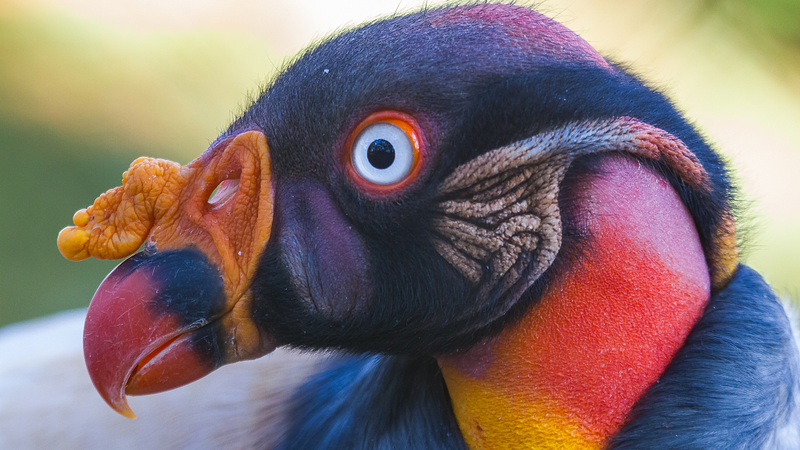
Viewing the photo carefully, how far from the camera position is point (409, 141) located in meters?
1.31

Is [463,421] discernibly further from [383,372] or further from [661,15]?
[661,15]

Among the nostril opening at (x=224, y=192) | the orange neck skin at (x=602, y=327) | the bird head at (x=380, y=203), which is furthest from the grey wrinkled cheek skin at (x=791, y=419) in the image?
the nostril opening at (x=224, y=192)

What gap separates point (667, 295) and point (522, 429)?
1.23ft

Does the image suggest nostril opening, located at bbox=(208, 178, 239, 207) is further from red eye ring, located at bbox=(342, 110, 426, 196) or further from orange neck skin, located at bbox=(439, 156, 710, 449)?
orange neck skin, located at bbox=(439, 156, 710, 449)

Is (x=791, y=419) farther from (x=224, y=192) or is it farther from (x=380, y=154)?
(x=224, y=192)

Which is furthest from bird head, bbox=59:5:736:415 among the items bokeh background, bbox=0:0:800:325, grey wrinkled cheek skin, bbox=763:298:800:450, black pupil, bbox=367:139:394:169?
bokeh background, bbox=0:0:800:325

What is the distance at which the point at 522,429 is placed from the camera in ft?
4.56

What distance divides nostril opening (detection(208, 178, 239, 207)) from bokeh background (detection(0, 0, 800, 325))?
3842mm

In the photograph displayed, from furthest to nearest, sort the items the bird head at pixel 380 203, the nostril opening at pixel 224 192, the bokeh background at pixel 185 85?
the bokeh background at pixel 185 85 → the nostril opening at pixel 224 192 → the bird head at pixel 380 203

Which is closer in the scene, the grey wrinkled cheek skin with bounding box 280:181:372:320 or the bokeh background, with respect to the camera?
the grey wrinkled cheek skin with bounding box 280:181:372:320

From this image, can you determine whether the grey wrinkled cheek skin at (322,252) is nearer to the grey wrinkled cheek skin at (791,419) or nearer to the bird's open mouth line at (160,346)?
the bird's open mouth line at (160,346)

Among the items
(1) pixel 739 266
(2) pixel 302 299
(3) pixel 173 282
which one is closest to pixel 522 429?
(2) pixel 302 299

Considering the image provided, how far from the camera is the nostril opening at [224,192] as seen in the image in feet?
4.64

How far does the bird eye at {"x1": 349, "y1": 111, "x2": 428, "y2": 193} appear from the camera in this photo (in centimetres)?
131
